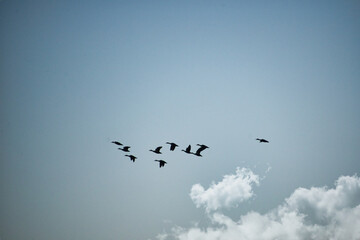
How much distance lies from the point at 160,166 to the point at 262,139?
56.9ft

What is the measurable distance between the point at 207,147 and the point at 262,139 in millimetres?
8383

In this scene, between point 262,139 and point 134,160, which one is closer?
point 262,139

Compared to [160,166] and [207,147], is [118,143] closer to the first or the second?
[160,166]

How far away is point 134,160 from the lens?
180 feet

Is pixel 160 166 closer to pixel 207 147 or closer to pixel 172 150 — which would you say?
pixel 172 150

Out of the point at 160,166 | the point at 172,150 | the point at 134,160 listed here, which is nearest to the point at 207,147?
the point at 172,150

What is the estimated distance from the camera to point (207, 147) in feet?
166

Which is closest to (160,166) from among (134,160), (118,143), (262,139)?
(134,160)

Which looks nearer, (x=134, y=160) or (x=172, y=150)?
(x=172, y=150)

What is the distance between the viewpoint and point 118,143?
2078 inches

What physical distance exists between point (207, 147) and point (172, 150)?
5454 mm

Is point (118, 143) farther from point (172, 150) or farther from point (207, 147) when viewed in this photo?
point (207, 147)

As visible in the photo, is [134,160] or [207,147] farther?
[134,160]

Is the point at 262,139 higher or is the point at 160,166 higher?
the point at 262,139
